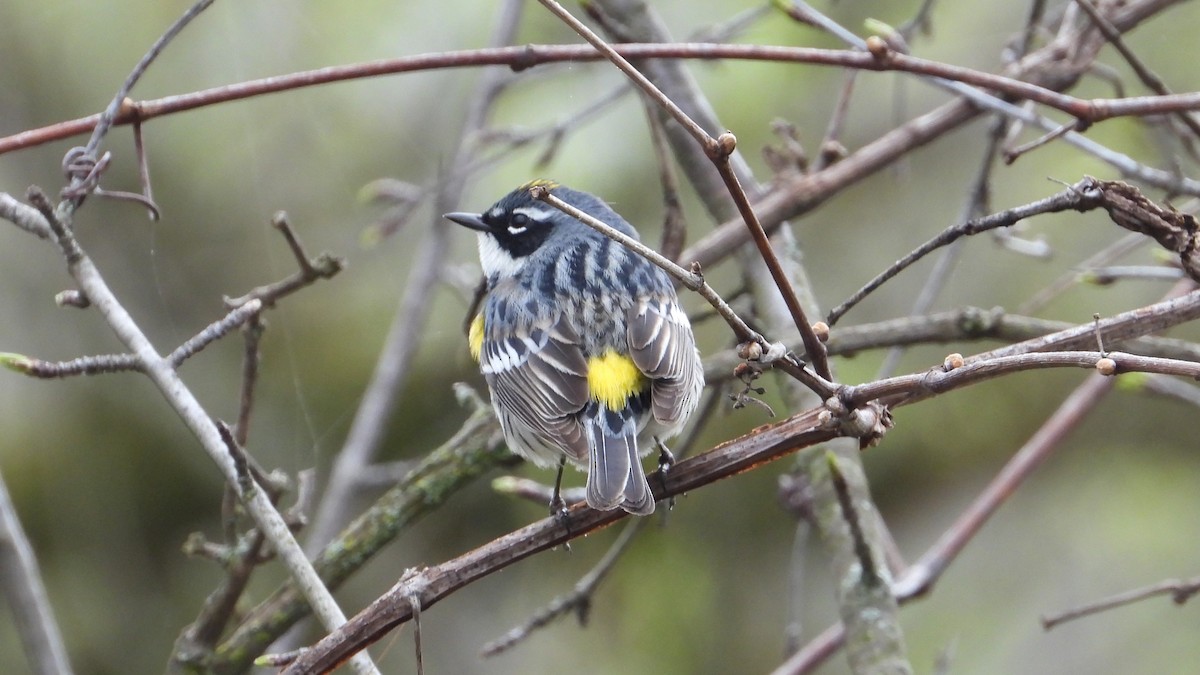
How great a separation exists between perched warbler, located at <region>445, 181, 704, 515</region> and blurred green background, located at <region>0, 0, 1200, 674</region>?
1020mm

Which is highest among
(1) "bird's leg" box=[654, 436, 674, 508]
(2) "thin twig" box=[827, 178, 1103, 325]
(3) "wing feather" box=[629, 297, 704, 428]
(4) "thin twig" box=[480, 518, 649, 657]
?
(3) "wing feather" box=[629, 297, 704, 428]

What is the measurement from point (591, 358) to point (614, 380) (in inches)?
4.7

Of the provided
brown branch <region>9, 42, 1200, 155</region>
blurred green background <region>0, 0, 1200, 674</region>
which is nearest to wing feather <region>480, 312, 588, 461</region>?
brown branch <region>9, 42, 1200, 155</region>

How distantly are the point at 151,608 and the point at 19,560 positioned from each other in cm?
363

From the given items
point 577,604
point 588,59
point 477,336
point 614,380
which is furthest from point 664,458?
point 588,59

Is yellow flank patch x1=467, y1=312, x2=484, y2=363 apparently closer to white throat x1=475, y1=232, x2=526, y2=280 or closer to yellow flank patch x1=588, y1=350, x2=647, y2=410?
white throat x1=475, y1=232, x2=526, y2=280

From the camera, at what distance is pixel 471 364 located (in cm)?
423

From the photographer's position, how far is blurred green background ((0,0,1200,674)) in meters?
4.34

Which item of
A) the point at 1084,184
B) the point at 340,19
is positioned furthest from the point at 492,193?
the point at 1084,184

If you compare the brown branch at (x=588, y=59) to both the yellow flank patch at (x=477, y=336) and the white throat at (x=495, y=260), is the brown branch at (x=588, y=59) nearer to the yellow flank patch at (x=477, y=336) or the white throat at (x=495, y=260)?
the yellow flank patch at (x=477, y=336)

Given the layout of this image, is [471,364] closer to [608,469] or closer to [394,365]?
[394,365]

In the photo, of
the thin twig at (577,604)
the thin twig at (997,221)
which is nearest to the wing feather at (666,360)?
the thin twig at (577,604)

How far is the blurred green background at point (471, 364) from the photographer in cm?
434

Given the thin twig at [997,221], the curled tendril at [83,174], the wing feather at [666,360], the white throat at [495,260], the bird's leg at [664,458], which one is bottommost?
the bird's leg at [664,458]
